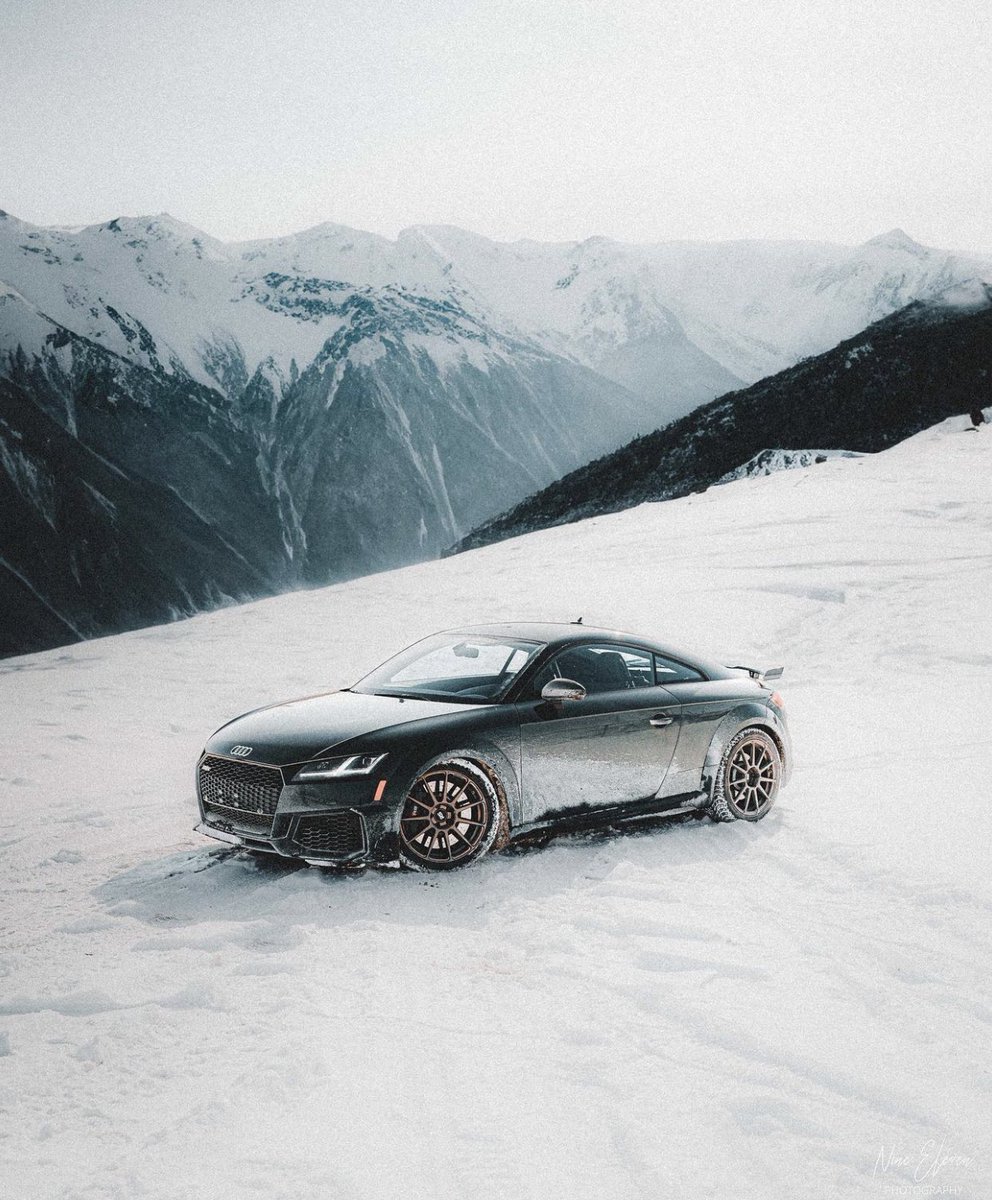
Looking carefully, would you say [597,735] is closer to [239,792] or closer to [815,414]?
[239,792]

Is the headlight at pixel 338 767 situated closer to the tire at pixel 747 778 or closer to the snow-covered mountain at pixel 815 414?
the tire at pixel 747 778

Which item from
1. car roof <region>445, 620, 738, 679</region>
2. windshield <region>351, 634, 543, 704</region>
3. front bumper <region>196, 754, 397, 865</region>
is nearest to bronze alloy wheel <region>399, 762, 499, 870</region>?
front bumper <region>196, 754, 397, 865</region>

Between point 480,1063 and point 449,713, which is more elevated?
point 449,713

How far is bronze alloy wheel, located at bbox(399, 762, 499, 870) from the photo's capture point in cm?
512

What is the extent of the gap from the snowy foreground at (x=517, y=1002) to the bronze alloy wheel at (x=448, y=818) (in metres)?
0.16

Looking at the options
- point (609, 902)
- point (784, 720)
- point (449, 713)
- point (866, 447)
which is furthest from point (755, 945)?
point (866, 447)

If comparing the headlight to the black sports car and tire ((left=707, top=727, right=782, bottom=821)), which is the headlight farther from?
tire ((left=707, top=727, right=782, bottom=821))

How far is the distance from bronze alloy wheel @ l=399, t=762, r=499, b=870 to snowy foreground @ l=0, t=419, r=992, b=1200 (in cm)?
16

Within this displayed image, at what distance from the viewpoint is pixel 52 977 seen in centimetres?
403

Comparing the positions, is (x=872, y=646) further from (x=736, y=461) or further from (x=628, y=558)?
(x=736, y=461)

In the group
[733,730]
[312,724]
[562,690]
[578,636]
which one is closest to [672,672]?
[733,730]

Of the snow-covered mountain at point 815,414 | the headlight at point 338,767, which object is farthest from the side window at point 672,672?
the snow-covered mountain at point 815,414

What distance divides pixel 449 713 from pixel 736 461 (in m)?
85.9

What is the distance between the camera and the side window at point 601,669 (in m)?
5.95
